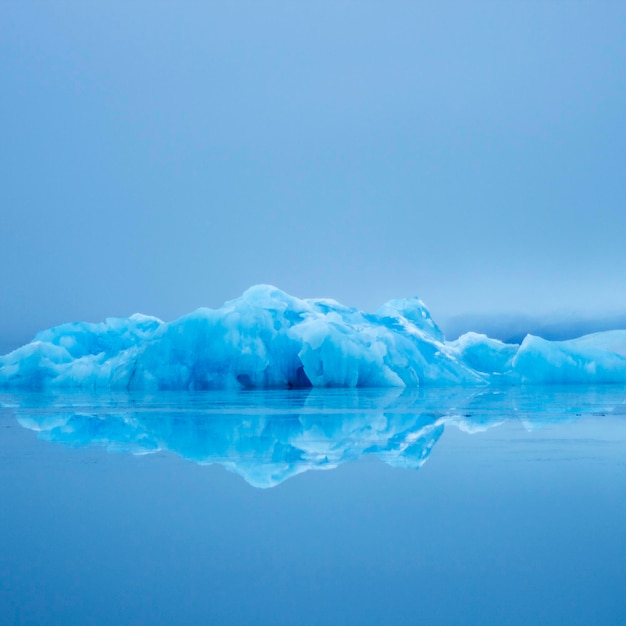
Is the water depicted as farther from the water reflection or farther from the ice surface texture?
the ice surface texture

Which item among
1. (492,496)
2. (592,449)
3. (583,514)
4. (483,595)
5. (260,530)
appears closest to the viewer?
(483,595)

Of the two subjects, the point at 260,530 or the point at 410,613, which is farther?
the point at 260,530

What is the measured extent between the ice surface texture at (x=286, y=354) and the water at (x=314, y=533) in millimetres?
16633

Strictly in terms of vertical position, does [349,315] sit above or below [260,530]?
above

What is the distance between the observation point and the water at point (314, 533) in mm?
2176

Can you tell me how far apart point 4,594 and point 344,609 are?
46.5 inches

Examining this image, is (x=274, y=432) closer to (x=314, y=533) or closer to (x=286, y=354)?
(x=314, y=533)

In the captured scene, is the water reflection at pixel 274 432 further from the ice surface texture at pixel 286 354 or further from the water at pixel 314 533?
the ice surface texture at pixel 286 354

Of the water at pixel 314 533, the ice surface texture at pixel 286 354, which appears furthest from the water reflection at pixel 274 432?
the ice surface texture at pixel 286 354

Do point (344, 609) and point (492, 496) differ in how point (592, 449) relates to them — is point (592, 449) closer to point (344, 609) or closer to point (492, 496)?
point (492, 496)

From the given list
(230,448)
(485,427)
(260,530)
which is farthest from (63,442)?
(485,427)

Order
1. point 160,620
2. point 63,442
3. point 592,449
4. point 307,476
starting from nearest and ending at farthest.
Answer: point 160,620 < point 307,476 < point 592,449 < point 63,442

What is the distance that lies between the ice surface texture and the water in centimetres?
1663

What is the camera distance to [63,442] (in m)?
6.86
